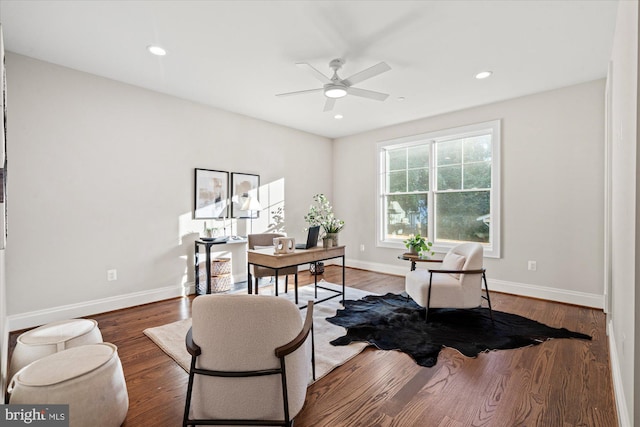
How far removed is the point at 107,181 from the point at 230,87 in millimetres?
1826

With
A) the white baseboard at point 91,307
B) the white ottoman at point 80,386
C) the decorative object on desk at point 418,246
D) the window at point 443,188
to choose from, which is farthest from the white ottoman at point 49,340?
the window at point 443,188

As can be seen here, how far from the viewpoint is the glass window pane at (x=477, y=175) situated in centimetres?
450

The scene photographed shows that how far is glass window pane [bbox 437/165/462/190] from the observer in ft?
15.7

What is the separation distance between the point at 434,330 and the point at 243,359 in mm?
2203

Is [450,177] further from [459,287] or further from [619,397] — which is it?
[619,397]

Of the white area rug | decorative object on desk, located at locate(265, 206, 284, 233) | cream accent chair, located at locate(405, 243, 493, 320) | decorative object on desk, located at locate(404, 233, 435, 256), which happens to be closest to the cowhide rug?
the white area rug

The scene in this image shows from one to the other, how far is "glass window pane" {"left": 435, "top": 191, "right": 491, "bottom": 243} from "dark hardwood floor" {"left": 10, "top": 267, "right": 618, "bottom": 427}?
6.23 ft

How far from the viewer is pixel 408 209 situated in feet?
17.7

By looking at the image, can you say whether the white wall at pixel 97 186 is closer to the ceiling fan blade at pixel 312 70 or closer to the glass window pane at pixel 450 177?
the ceiling fan blade at pixel 312 70

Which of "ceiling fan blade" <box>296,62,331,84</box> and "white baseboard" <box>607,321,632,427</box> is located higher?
"ceiling fan blade" <box>296,62,331,84</box>

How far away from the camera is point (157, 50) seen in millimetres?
2896

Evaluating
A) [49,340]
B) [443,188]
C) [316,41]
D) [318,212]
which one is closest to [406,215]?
[443,188]

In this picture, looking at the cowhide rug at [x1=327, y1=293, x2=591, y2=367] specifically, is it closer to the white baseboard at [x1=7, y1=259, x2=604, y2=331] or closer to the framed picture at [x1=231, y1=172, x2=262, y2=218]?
the white baseboard at [x1=7, y1=259, x2=604, y2=331]

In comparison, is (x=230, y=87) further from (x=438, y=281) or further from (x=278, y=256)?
(x=438, y=281)
